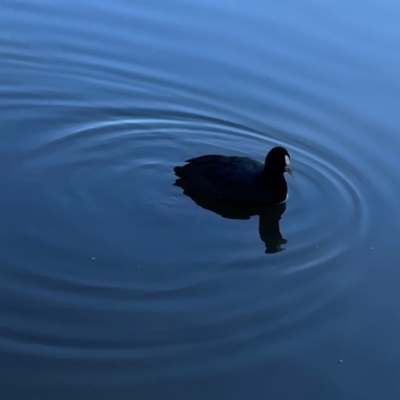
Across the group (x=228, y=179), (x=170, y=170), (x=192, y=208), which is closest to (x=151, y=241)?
(x=192, y=208)

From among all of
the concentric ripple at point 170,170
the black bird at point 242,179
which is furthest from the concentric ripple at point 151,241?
the black bird at point 242,179

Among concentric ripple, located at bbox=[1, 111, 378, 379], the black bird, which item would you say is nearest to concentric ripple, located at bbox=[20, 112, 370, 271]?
concentric ripple, located at bbox=[1, 111, 378, 379]

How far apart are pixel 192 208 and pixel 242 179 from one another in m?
0.58

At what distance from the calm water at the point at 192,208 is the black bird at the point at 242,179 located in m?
0.19

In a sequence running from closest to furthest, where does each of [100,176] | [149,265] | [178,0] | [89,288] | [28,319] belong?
1. [28,319]
2. [89,288]
3. [149,265]
4. [100,176]
5. [178,0]

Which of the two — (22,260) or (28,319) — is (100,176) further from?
(28,319)

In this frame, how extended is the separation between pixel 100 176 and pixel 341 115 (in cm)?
320

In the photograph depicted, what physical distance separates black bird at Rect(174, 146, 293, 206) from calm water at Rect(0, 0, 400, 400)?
19 cm

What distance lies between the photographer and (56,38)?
35.6 ft

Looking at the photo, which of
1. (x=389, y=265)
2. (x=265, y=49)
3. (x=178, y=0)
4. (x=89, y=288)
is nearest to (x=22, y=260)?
(x=89, y=288)

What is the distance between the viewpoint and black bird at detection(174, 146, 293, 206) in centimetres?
799

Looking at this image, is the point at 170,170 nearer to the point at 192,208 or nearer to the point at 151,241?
the point at 192,208

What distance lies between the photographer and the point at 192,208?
26.0 ft

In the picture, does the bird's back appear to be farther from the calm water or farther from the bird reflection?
the calm water
